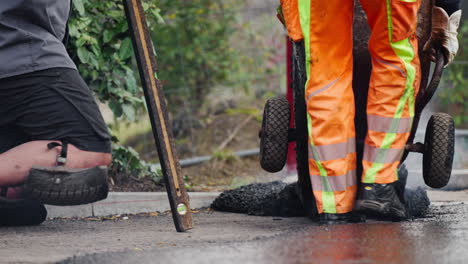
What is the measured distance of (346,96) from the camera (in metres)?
3.76

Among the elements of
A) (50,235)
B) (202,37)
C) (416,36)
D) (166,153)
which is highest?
(416,36)

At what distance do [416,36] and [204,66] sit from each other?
3.75m

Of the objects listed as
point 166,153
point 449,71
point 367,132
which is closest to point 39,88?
point 166,153

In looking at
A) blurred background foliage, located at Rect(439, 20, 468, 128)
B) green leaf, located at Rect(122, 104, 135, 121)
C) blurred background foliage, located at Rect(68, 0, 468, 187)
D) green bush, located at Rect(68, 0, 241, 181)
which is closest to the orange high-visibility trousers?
green bush, located at Rect(68, 0, 241, 181)

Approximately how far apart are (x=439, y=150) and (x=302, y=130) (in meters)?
0.62

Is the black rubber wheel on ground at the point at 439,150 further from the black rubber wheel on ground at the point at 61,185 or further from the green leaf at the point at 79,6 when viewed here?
the green leaf at the point at 79,6

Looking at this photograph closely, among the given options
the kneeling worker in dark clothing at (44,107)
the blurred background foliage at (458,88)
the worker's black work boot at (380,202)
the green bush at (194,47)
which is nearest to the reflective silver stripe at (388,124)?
the worker's black work boot at (380,202)

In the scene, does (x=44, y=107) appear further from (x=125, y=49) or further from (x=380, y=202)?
(x=380, y=202)

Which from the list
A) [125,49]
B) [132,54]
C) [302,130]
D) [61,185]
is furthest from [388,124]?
[132,54]

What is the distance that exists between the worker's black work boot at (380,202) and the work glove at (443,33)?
67 cm

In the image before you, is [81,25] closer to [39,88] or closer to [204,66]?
[39,88]

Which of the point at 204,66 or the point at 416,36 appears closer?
the point at 416,36

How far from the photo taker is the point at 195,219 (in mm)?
4145

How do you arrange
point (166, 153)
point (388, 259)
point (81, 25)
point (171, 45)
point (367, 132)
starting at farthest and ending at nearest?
point (171, 45) < point (81, 25) < point (367, 132) < point (166, 153) < point (388, 259)
